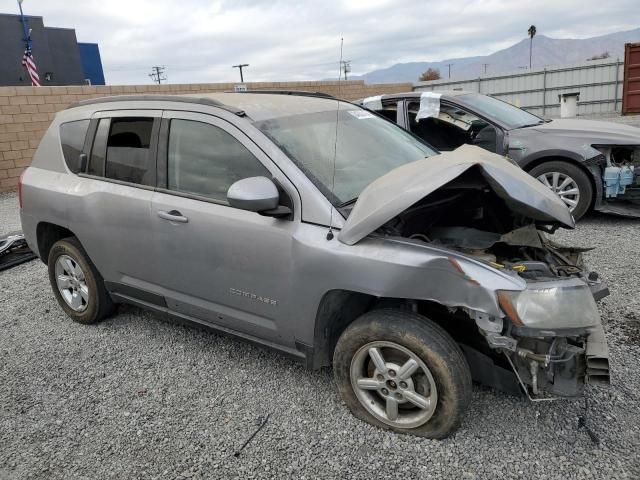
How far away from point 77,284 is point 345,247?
2624 mm

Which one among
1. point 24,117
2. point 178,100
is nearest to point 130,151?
point 178,100

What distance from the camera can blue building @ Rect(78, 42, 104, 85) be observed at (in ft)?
71.4

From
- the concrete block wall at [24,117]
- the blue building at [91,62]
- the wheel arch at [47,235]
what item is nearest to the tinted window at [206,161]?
the wheel arch at [47,235]

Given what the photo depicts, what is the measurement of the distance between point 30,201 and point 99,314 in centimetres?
111

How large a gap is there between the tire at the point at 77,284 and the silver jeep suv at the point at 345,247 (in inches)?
5.5

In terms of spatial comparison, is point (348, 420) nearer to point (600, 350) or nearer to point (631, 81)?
point (600, 350)

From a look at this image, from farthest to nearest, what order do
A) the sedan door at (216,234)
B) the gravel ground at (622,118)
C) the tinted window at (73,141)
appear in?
the gravel ground at (622,118) < the tinted window at (73,141) < the sedan door at (216,234)

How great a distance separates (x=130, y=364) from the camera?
11.2ft

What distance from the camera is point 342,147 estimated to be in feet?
10.2

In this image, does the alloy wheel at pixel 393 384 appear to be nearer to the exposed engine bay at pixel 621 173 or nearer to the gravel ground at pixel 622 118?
the exposed engine bay at pixel 621 173

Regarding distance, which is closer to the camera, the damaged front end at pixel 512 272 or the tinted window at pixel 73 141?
the damaged front end at pixel 512 272

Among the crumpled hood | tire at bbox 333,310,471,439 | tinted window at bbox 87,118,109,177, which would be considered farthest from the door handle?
the crumpled hood

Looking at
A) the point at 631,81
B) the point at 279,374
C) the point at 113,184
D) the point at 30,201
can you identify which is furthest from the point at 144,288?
the point at 631,81

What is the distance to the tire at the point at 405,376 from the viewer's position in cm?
233
